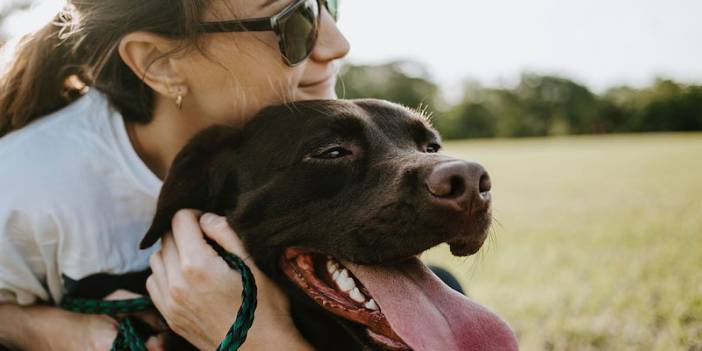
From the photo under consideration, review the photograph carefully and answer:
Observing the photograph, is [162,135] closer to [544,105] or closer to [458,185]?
[458,185]

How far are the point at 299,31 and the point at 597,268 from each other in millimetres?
4109

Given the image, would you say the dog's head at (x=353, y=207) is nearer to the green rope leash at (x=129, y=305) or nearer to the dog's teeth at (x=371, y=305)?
the dog's teeth at (x=371, y=305)

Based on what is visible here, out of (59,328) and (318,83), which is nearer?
(59,328)

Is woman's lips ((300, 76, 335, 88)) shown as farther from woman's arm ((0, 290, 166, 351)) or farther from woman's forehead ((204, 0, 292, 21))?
woman's arm ((0, 290, 166, 351))

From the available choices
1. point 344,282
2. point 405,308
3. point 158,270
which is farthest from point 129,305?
point 405,308

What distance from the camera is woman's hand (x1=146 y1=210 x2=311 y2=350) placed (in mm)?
2596

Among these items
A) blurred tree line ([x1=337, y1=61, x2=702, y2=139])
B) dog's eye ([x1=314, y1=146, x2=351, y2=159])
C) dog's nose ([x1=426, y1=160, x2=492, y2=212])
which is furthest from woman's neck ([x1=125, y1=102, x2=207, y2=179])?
blurred tree line ([x1=337, y1=61, x2=702, y2=139])

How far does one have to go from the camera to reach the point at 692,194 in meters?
10.2

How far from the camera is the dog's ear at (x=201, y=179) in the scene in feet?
9.03

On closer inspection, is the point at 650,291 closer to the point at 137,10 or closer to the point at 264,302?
the point at 264,302

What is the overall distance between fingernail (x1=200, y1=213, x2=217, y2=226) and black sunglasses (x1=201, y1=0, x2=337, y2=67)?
79 centimetres

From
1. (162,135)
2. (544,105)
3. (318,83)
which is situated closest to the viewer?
(162,135)

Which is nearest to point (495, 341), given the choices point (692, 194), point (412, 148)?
point (412, 148)

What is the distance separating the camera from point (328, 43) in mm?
3256
